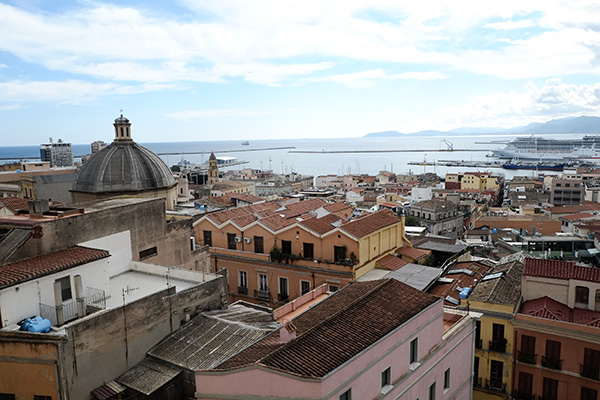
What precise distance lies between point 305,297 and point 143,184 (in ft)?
52.7

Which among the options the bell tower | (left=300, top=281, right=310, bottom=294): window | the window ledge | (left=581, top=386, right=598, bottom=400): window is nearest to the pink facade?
the window ledge

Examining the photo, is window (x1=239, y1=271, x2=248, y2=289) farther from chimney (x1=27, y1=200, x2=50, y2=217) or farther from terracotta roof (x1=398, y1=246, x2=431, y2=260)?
chimney (x1=27, y1=200, x2=50, y2=217)

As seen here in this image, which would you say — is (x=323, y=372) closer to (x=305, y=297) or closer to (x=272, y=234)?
(x=305, y=297)

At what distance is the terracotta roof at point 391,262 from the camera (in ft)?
75.7

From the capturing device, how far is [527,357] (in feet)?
60.6

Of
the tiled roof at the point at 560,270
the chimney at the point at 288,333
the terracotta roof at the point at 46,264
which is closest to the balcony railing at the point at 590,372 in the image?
the tiled roof at the point at 560,270

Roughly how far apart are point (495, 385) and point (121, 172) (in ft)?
78.3

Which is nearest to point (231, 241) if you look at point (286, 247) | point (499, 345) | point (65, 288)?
point (286, 247)

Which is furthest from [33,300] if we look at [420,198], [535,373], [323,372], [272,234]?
→ [420,198]

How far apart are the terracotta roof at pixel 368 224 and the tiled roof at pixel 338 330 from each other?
7.81m

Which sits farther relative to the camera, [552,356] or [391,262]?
[391,262]

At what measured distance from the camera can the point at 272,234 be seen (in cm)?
2370

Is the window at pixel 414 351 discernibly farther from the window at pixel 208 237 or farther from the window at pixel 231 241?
the window at pixel 208 237

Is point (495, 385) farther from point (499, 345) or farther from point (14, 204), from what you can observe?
point (14, 204)
